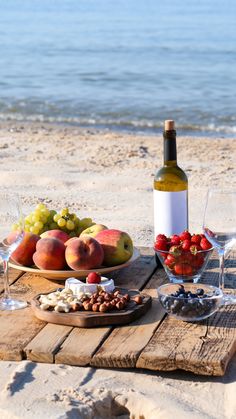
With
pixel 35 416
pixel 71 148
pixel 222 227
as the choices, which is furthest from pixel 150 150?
pixel 35 416

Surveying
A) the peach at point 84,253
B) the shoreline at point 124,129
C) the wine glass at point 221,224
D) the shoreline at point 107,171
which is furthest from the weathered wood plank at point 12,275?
the shoreline at point 124,129

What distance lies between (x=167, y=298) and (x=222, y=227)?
0.45 metres

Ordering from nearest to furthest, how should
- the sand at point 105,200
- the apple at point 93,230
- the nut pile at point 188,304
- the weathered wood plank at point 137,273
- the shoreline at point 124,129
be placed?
the sand at point 105,200, the nut pile at point 188,304, the weathered wood plank at point 137,273, the apple at point 93,230, the shoreline at point 124,129

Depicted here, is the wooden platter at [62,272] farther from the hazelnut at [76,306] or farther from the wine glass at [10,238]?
the hazelnut at [76,306]

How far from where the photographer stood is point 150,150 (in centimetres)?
948

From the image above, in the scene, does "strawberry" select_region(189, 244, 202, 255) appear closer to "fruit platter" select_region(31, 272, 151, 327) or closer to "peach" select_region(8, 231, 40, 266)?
"fruit platter" select_region(31, 272, 151, 327)

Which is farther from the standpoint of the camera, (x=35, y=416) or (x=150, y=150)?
(x=150, y=150)

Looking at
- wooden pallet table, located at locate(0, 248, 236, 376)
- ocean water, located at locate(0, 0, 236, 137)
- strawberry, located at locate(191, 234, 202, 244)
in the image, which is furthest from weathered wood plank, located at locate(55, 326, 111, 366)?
ocean water, located at locate(0, 0, 236, 137)

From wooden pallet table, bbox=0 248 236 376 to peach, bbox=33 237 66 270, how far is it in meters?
0.26

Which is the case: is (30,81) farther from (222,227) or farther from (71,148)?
(222,227)

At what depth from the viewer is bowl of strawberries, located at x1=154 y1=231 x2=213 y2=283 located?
3.55 meters

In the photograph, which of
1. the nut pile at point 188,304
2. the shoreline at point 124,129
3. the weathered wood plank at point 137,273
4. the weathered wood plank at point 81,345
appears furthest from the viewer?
the shoreline at point 124,129

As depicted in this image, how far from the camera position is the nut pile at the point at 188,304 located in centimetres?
321

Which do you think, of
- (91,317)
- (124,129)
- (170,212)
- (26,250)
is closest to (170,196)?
(170,212)
